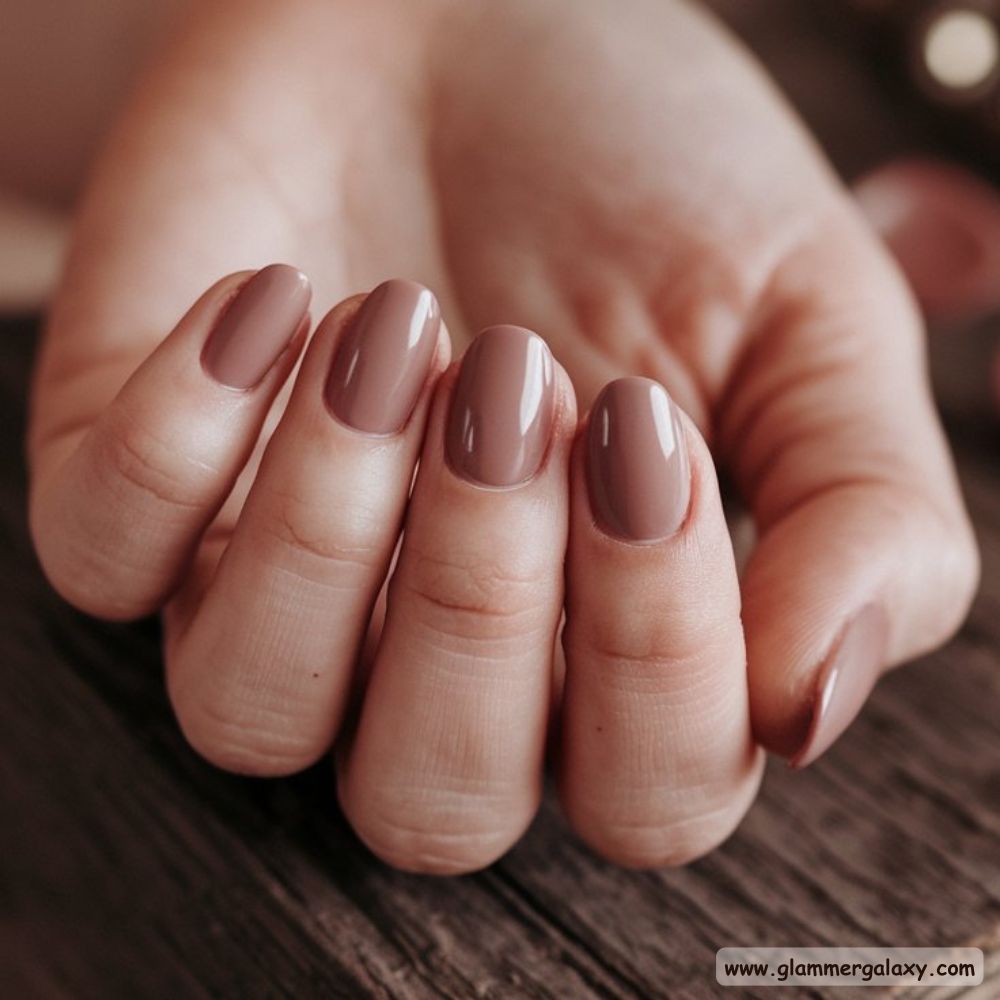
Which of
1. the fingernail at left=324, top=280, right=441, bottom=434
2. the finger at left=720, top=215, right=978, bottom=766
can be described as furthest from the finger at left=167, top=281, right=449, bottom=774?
the finger at left=720, top=215, right=978, bottom=766

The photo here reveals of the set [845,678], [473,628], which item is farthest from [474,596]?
[845,678]

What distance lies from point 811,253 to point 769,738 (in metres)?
0.26

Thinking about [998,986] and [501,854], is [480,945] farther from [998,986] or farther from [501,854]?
[998,986]

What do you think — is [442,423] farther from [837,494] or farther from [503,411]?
[837,494]

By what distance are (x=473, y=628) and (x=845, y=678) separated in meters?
0.11

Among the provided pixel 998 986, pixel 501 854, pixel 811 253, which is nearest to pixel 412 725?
pixel 501 854

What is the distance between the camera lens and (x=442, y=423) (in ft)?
1.00

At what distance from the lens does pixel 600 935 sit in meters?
0.34

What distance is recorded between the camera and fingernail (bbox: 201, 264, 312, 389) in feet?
1.04

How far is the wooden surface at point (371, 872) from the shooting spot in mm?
331

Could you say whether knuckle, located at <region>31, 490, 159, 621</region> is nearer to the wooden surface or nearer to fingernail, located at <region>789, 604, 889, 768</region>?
the wooden surface

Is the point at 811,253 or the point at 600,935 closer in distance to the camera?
the point at 600,935

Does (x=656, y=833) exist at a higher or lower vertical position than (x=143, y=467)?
lower

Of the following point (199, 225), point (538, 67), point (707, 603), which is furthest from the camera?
point (538, 67)
